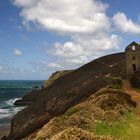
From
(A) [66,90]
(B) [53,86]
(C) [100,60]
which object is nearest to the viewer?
(A) [66,90]

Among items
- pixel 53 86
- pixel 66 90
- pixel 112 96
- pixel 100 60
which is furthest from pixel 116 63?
pixel 112 96

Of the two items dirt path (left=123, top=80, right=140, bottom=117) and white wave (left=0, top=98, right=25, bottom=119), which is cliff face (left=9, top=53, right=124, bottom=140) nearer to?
dirt path (left=123, top=80, right=140, bottom=117)

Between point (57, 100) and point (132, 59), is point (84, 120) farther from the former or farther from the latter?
point (132, 59)

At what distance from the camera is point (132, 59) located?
2080 inches

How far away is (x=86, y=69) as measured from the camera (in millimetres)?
63531

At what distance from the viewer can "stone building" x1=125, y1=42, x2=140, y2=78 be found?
172ft

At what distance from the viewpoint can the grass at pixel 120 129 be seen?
1958 cm

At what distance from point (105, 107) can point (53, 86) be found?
105 feet

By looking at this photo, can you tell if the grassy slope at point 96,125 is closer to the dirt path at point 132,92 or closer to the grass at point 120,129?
the grass at point 120,129

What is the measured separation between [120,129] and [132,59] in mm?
32992

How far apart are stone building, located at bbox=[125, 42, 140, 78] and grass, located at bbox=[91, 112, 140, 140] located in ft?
98.3

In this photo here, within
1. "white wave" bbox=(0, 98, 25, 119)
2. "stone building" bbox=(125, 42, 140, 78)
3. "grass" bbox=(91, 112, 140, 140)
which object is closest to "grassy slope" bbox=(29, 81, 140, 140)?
"grass" bbox=(91, 112, 140, 140)

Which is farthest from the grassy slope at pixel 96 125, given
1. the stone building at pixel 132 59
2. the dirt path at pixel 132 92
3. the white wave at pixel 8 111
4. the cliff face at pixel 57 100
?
the white wave at pixel 8 111

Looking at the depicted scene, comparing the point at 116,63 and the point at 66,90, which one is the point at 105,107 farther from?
the point at 116,63
